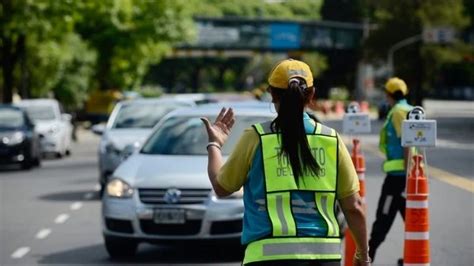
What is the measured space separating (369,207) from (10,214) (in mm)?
4838

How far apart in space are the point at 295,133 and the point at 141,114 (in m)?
16.6

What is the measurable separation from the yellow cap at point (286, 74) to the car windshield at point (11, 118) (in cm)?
2418

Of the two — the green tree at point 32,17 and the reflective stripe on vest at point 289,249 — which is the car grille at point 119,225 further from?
the green tree at point 32,17

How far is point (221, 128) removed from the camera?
19.6 ft

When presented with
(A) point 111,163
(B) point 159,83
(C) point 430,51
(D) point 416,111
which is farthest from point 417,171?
(B) point 159,83

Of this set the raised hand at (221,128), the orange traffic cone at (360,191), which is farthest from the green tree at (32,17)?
the raised hand at (221,128)

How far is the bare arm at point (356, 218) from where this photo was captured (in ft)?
19.1

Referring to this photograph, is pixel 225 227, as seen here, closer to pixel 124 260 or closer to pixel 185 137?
pixel 124 260

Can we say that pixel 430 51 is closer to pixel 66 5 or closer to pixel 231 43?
pixel 231 43

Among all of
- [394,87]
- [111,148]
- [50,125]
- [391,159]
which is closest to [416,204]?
[391,159]

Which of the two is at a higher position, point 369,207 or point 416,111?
point 416,111

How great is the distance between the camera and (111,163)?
66.6ft

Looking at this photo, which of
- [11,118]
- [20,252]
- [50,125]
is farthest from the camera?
[50,125]

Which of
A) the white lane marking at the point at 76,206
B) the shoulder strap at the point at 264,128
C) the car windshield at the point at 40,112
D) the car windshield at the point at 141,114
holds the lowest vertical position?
the car windshield at the point at 40,112
